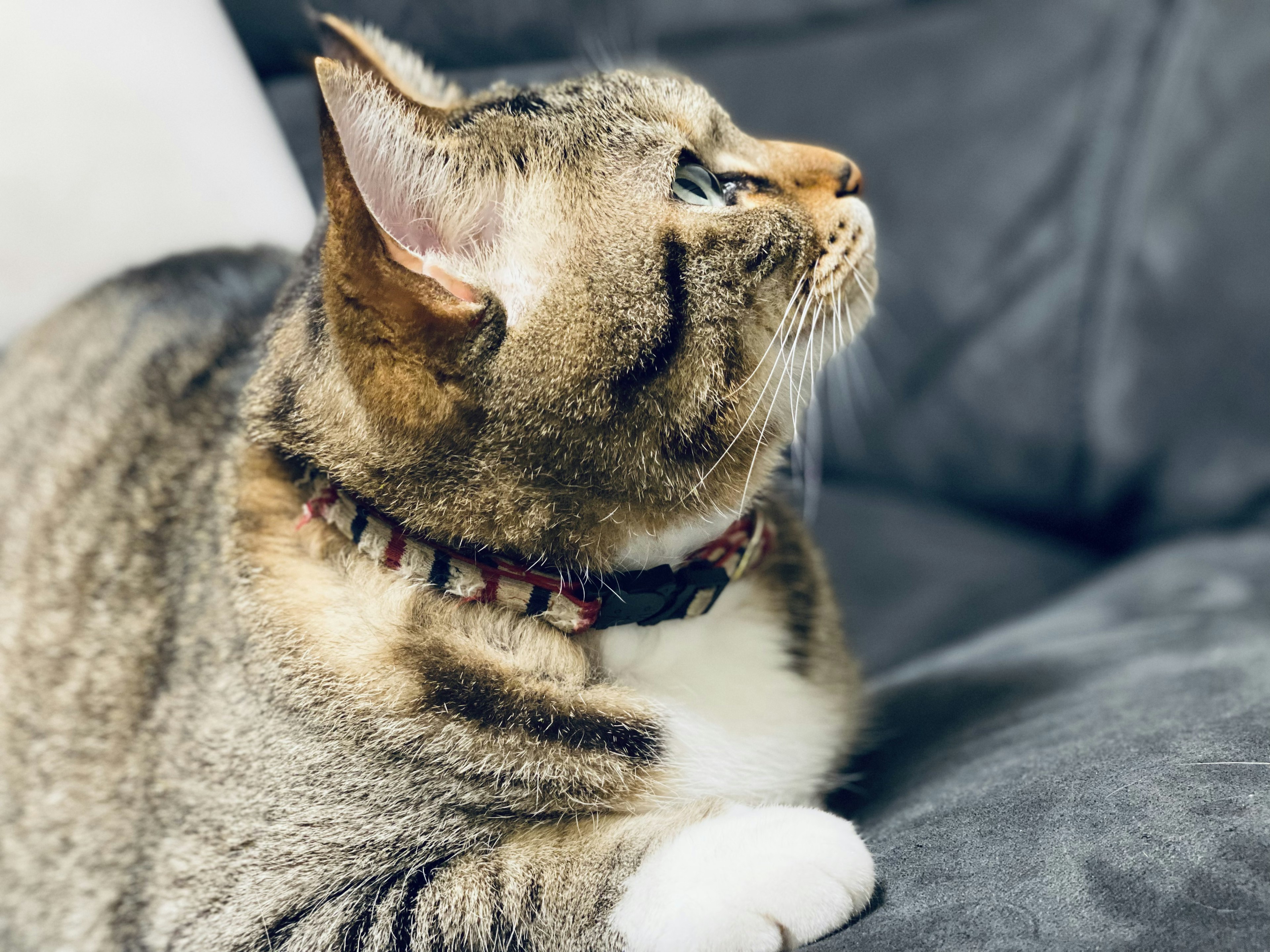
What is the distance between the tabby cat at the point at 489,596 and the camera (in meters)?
0.61

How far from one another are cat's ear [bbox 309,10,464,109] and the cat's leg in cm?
51

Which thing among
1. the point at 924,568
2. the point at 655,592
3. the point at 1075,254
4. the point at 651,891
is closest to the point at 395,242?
the point at 655,592

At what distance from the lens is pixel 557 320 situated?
2.18 ft

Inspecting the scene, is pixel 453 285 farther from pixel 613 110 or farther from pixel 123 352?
pixel 123 352

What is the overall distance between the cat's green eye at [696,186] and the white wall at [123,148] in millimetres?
399

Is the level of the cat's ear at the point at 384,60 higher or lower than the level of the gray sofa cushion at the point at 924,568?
higher

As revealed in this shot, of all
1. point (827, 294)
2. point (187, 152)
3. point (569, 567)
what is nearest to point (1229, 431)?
point (827, 294)

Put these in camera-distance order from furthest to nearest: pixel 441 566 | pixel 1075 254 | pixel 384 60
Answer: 1. pixel 1075 254
2. pixel 384 60
3. pixel 441 566

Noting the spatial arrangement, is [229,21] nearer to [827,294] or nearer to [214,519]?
[214,519]

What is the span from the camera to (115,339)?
40.9 inches

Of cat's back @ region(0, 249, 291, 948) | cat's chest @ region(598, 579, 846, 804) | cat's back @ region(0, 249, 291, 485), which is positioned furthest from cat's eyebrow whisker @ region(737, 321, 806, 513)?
cat's back @ region(0, 249, 291, 485)

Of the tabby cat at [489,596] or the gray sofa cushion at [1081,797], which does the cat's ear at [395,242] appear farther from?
the gray sofa cushion at [1081,797]

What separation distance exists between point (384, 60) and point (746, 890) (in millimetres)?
691

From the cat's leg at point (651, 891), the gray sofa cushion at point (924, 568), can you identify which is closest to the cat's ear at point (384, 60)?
the cat's leg at point (651, 891)
